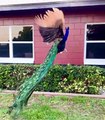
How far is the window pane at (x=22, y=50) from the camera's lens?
783cm

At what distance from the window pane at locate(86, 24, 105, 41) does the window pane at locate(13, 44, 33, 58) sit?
79.8 inches

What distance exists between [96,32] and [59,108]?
3.25 metres

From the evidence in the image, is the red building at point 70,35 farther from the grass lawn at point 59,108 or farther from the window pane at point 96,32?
the grass lawn at point 59,108

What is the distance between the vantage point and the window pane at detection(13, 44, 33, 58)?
25.7 ft

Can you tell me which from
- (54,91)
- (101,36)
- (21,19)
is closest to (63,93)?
(54,91)

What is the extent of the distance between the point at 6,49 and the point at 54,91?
2860 millimetres

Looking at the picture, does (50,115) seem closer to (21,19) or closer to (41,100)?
(41,100)

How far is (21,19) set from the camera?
7598mm

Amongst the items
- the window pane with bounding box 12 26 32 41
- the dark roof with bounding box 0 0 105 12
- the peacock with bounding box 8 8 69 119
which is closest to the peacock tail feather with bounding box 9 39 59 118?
the peacock with bounding box 8 8 69 119

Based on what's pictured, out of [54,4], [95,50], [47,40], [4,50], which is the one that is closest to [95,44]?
[95,50]

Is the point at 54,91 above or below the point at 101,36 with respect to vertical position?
below

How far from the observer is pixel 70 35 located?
730cm

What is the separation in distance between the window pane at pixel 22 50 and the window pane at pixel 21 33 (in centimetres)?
24

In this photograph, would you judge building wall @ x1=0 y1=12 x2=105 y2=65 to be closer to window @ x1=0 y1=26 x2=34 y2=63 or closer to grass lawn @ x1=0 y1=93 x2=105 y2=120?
window @ x1=0 y1=26 x2=34 y2=63
